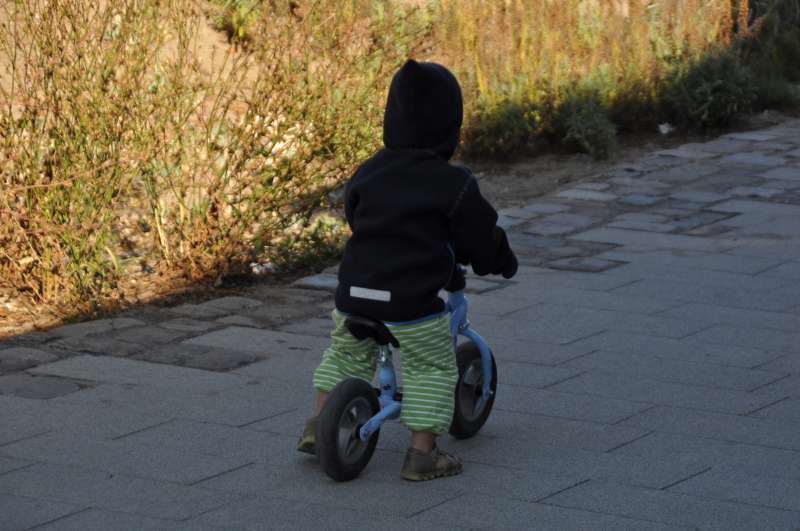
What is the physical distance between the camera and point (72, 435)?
4.58m

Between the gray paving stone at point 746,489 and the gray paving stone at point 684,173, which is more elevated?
the gray paving stone at point 746,489

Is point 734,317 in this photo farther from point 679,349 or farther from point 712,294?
point 679,349

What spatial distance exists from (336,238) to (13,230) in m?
2.05

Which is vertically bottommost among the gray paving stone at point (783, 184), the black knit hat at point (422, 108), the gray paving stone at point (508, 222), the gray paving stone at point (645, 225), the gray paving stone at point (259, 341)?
the gray paving stone at point (783, 184)

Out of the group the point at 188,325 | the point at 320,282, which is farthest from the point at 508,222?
the point at 188,325

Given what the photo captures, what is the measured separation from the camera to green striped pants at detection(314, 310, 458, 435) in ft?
13.8

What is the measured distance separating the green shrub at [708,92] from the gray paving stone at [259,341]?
5872 millimetres

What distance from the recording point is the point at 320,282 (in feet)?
22.9

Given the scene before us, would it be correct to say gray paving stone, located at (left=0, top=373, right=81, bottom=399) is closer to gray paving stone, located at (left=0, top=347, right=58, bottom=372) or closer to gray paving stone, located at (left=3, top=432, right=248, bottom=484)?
gray paving stone, located at (left=0, top=347, right=58, bottom=372)

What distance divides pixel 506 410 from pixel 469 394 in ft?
1.18

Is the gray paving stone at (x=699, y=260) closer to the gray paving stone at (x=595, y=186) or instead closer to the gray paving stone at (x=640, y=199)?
the gray paving stone at (x=640, y=199)

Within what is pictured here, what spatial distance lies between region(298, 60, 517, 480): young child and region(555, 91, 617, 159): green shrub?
6.03 meters

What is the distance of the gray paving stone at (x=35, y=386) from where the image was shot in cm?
504

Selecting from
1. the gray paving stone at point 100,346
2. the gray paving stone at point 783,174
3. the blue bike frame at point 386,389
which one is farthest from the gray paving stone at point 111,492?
the gray paving stone at point 783,174
